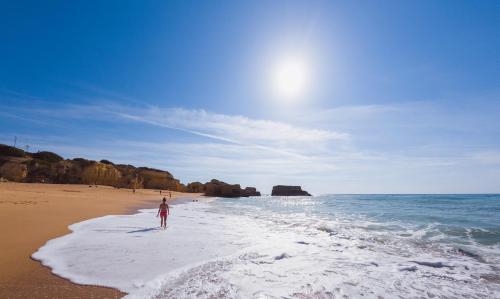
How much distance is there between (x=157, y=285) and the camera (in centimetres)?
579

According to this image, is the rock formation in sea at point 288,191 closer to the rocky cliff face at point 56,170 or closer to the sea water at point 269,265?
the rocky cliff face at point 56,170

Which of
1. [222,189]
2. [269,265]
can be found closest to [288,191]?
[222,189]

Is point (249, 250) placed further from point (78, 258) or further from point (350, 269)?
point (78, 258)

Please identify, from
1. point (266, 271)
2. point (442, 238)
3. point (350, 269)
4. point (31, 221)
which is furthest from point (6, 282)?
point (442, 238)

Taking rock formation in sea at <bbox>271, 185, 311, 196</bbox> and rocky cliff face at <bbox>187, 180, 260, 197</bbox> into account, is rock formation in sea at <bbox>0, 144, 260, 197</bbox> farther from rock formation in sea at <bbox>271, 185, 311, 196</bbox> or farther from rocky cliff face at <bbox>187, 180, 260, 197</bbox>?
rock formation in sea at <bbox>271, 185, 311, 196</bbox>

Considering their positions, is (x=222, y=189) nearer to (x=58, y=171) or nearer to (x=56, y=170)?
(x=58, y=171)

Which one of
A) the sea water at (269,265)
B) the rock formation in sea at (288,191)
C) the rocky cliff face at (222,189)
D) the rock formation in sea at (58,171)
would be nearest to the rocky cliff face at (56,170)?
the rock formation in sea at (58,171)

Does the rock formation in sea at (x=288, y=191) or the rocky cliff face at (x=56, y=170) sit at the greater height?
the rocky cliff face at (x=56, y=170)

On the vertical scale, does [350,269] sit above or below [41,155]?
below

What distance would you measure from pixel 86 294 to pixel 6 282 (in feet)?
5.04

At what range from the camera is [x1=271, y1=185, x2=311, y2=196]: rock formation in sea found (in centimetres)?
14988

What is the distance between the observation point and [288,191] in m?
150

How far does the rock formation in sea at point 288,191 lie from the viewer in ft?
492

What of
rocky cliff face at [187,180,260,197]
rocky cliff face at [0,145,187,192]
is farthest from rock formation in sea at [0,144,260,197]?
rocky cliff face at [187,180,260,197]
